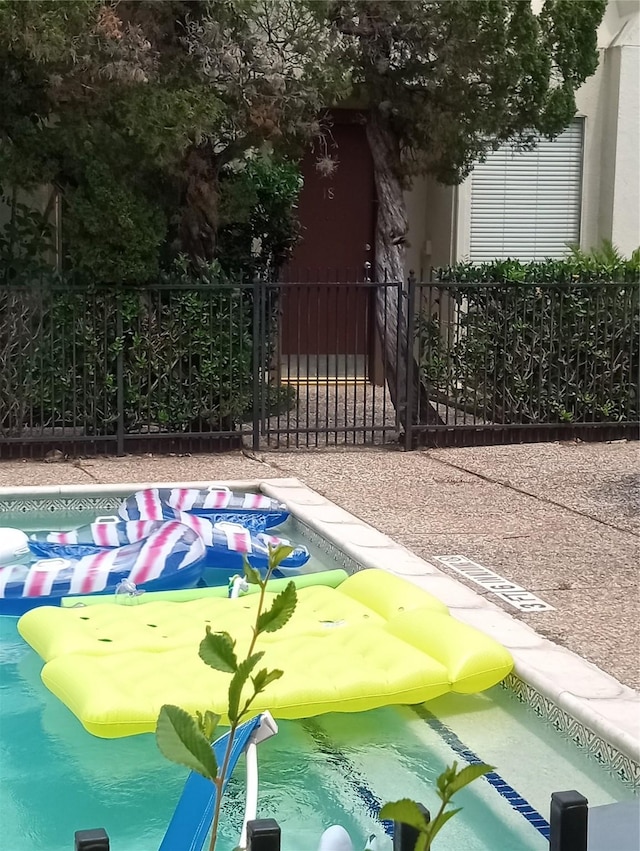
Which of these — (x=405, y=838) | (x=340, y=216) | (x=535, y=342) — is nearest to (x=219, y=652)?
(x=405, y=838)

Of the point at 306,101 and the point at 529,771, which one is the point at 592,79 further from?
the point at 529,771

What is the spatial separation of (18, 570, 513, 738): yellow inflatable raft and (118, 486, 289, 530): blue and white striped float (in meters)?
1.75

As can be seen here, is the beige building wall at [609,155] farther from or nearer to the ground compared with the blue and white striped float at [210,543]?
farther from the ground

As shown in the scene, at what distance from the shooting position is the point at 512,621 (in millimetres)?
5199

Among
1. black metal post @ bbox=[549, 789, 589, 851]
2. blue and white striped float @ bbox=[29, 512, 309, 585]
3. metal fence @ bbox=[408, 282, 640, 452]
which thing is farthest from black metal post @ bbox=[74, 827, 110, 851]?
metal fence @ bbox=[408, 282, 640, 452]

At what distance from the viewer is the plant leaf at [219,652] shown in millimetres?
1632

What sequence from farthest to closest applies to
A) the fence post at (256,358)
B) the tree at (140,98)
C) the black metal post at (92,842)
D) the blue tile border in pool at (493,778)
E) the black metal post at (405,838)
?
the fence post at (256,358) < the tree at (140,98) < the blue tile border in pool at (493,778) < the black metal post at (405,838) < the black metal post at (92,842)

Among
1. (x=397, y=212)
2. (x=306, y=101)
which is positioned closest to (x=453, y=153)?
(x=397, y=212)

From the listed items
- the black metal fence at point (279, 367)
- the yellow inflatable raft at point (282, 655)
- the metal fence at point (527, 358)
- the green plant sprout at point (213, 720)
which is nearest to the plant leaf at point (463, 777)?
the green plant sprout at point (213, 720)

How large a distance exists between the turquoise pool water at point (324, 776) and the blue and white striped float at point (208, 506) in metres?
2.55

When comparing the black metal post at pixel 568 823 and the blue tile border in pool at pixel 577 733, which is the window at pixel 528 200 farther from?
the black metal post at pixel 568 823

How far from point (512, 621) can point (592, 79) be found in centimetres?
1024

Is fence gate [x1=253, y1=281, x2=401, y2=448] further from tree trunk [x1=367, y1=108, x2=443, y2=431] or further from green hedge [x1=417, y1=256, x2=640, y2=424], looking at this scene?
green hedge [x1=417, y1=256, x2=640, y2=424]

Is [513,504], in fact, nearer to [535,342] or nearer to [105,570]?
[535,342]
